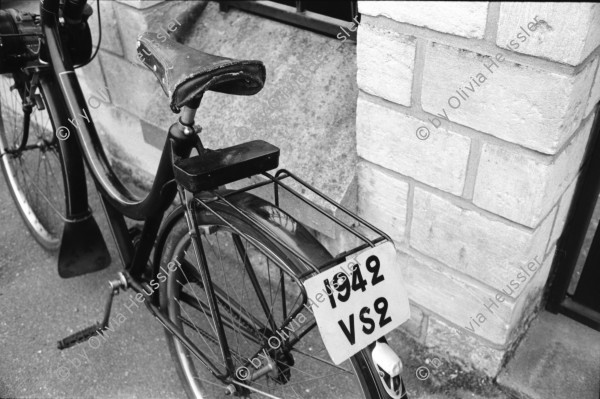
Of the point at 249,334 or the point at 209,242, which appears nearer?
the point at 249,334

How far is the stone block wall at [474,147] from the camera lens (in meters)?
1.85

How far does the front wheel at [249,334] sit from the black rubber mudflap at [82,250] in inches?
21.8

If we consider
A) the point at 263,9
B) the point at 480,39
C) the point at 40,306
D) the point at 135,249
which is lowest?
the point at 40,306

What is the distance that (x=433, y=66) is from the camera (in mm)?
2064

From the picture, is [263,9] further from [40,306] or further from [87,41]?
[40,306]

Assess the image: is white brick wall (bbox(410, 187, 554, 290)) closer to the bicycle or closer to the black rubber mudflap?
the bicycle

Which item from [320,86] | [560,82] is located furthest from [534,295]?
[320,86]

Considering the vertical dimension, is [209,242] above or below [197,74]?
below

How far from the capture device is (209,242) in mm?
2434

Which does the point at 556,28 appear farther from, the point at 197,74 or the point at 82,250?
the point at 82,250

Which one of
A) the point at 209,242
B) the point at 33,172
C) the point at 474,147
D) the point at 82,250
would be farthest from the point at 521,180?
the point at 33,172

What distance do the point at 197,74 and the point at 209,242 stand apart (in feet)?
2.77

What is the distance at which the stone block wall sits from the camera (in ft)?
6.07

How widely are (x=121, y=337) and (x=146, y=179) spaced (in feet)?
3.75
